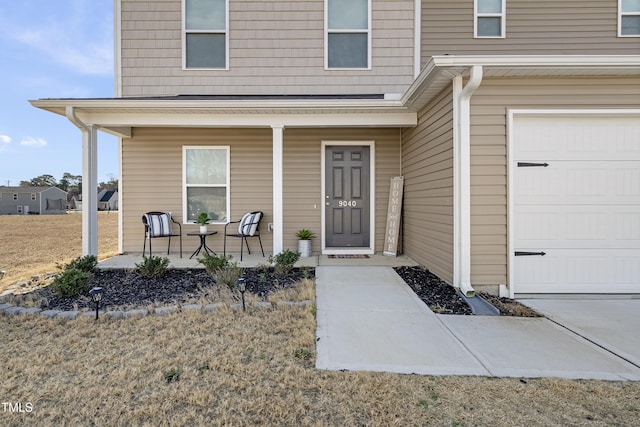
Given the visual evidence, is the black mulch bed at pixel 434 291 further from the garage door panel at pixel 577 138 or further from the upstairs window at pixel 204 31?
the upstairs window at pixel 204 31

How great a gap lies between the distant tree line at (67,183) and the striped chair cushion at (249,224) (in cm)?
4758

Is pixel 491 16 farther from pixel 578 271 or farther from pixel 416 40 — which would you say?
pixel 578 271

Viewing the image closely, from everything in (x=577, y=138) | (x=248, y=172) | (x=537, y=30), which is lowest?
(x=248, y=172)

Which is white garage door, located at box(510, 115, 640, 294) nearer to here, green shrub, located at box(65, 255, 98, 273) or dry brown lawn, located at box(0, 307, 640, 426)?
dry brown lawn, located at box(0, 307, 640, 426)

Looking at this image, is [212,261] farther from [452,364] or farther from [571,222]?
[571,222]

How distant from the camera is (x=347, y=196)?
256 inches

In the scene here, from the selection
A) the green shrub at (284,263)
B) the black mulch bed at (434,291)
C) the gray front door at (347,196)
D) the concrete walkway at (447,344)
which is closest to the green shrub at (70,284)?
the green shrub at (284,263)

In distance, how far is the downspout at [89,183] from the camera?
17.4 feet

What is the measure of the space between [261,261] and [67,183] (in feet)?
210

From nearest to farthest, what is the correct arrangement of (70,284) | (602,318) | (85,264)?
(602,318) < (70,284) < (85,264)

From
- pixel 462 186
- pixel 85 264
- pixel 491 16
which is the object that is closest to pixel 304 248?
pixel 462 186

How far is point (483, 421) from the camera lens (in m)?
1.80

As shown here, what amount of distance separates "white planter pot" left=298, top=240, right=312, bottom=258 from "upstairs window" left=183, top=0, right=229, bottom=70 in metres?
3.46

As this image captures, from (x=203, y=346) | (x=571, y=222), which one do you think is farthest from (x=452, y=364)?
(x=571, y=222)
